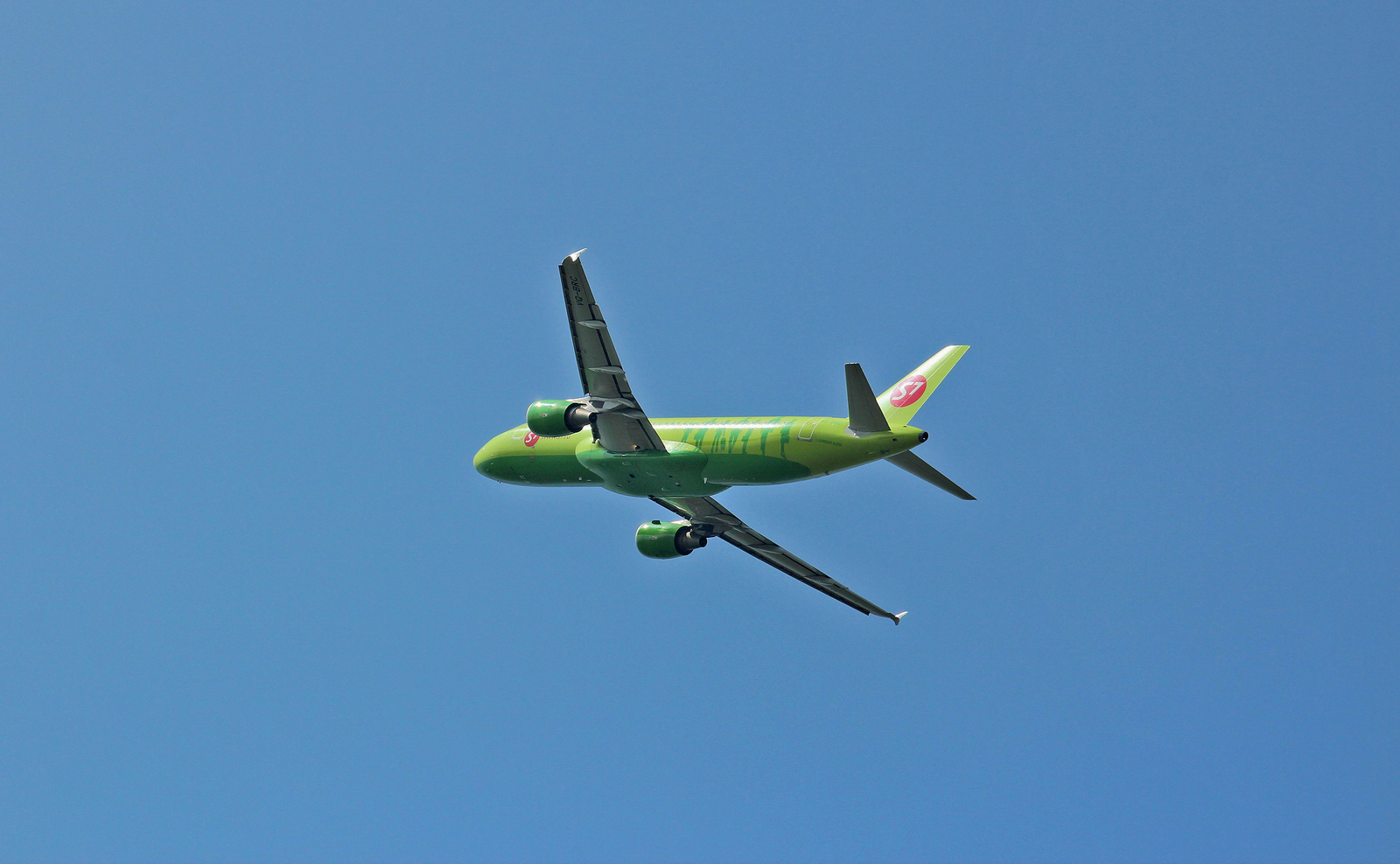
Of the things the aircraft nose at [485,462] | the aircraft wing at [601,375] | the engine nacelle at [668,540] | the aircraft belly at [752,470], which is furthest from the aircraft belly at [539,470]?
the aircraft belly at [752,470]

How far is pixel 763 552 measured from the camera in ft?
171

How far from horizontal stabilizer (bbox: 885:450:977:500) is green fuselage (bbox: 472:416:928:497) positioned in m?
1.36

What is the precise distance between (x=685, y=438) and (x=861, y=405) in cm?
661

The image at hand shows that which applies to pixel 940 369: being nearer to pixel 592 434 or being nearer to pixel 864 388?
pixel 864 388

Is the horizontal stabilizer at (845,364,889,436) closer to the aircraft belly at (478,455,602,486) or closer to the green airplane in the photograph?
the green airplane

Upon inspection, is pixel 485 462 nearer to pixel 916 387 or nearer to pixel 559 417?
pixel 559 417

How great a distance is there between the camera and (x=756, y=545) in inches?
2050

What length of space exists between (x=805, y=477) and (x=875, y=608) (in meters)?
11.4

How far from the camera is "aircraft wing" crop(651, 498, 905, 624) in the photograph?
50.4 metres

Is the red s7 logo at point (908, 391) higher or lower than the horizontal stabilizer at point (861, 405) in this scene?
higher

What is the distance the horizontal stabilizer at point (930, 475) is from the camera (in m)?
41.7

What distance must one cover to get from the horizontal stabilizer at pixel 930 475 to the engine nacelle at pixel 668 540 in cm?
1135

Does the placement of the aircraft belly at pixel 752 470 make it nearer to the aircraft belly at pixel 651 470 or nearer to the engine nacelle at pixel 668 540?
the aircraft belly at pixel 651 470

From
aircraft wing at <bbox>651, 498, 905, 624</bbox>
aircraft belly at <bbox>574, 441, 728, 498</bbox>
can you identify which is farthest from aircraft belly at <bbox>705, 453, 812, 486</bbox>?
aircraft wing at <bbox>651, 498, 905, 624</bbox>
